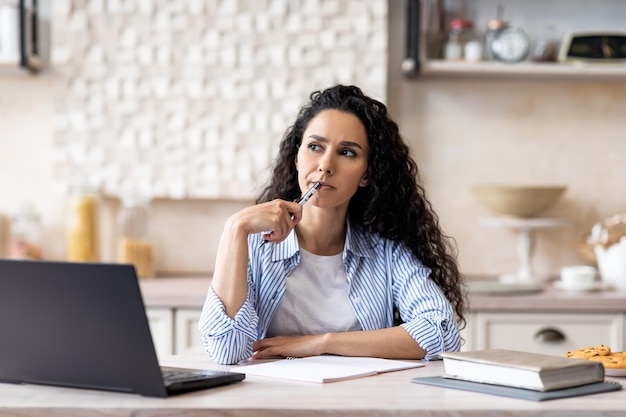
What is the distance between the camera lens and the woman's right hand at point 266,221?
6.57 ft

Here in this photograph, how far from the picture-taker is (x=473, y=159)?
3688 millimetres

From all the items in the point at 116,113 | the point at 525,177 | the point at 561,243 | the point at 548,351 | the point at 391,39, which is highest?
the point at 391,39

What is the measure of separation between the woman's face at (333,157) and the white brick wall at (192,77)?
Result: 129 centimetres

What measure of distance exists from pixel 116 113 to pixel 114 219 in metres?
0.41

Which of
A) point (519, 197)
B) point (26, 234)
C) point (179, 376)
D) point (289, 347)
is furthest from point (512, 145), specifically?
point (179, 376)

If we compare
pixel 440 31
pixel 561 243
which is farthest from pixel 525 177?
pixel 440 31

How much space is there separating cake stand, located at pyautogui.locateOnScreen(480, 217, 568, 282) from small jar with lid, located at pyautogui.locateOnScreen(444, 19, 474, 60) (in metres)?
0.63

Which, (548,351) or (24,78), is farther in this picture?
(24,78)

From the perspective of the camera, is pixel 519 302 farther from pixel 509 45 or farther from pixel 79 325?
pixel 79 325

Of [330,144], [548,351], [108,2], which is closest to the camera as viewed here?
[330,144]

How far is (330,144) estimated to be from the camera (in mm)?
2225

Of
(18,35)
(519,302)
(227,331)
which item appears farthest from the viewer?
(18,35)

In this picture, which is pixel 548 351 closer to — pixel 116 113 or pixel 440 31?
pixel 440 31

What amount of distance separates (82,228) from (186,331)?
0.63 m
